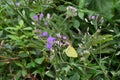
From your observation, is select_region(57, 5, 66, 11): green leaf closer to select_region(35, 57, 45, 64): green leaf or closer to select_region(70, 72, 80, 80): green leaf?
select_region(35, 57, 45, 64): green leaf

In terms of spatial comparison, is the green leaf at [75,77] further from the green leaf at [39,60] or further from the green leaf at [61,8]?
the green leaf at [61,8]

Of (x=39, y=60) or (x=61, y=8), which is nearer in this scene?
(x=39, y=60)

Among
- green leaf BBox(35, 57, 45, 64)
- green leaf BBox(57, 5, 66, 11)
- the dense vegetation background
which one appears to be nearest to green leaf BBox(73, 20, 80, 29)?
the dense vegetation background

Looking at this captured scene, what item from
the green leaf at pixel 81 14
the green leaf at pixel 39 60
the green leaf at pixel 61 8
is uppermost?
the green leaf at pixel 81 14

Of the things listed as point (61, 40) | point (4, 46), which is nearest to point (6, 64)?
point (4, 46)

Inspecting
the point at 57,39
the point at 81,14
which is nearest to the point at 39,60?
the point at 57,39

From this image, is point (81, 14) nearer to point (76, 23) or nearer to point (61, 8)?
point (76, 23)

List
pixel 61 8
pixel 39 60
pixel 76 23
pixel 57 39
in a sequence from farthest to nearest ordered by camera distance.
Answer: pixel 61 8 < pixel 76 23 < pixel 39 60 < pixel 57 39

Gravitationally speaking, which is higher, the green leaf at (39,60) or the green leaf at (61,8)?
the green leaf at (61,8)

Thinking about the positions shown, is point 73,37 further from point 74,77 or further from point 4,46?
point 4,46

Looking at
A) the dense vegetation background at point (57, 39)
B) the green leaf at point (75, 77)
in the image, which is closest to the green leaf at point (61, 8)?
the dense vegetation background at point (57, 39)
